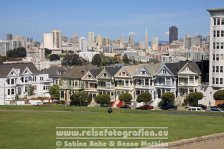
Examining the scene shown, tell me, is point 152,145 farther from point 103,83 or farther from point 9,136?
point 103,83

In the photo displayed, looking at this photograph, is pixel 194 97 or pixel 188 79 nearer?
pixel 194 97

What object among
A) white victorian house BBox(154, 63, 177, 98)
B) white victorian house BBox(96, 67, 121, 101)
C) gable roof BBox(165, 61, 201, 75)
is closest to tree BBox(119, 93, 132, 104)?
white victorian house BBox(154, 63, 177, 98)

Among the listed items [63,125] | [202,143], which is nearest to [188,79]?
[63,125]

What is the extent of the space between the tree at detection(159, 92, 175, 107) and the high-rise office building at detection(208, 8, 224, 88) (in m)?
5.84

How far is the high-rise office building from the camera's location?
6444cm

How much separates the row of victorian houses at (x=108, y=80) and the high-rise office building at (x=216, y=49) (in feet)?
7.65

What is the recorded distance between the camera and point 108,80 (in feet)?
236

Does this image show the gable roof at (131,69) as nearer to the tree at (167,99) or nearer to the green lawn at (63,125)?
the tree at (167,99)

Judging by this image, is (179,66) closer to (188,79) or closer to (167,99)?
(188,79)

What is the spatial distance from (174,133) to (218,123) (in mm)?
7481

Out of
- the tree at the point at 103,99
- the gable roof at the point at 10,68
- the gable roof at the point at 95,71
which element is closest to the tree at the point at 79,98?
the tree at the point at 103,99

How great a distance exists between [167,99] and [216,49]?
9808mm

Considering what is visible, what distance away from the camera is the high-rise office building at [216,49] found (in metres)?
64.4

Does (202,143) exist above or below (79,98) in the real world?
below
